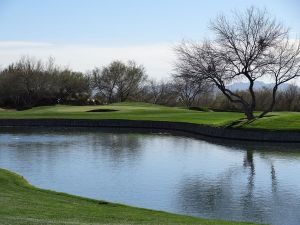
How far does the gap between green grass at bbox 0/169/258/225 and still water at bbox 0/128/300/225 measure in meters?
1.70

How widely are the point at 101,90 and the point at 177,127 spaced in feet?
154

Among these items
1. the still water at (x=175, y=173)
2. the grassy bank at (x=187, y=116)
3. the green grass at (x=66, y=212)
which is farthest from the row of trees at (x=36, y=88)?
the green grass at (x=66, y=212)

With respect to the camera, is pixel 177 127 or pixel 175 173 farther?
pixel 177 127

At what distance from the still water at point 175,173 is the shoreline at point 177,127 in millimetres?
1739

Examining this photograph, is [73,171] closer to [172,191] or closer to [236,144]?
[172,191]

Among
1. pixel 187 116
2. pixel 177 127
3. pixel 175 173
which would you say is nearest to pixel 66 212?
pixel 175 173

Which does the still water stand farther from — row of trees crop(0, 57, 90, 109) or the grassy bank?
row of trees crop(0, 57, 90, 109)

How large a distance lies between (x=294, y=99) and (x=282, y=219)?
5631 cm

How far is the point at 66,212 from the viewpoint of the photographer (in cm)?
1181

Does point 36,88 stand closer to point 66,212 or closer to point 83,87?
point 83,87

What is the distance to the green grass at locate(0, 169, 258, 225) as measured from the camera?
10562 millimetres

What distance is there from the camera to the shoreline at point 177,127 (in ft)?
113

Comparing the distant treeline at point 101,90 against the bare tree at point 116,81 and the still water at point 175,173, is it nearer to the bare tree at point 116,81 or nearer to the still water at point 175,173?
the bare tree at point 116,81

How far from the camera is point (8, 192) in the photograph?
1473 cm
